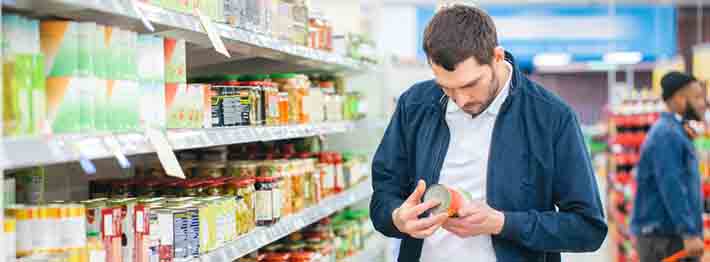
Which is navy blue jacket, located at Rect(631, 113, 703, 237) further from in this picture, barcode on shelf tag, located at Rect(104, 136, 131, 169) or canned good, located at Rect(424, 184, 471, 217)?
barcode on shelf tag, located at Rect(104, 136, 131, 169)

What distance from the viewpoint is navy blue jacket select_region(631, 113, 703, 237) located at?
5.55 metres

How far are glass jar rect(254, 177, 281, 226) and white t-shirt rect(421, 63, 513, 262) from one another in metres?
0.93

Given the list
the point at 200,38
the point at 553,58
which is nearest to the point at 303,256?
the point at 200,38

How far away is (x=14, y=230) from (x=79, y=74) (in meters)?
0.37

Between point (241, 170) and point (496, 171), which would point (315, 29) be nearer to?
point (241, 170)

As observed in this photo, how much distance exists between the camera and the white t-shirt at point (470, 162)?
2.73 meters

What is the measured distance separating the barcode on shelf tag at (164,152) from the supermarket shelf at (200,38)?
0.29m

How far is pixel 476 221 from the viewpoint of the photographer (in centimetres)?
252

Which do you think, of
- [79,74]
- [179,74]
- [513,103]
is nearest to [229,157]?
[179,74]

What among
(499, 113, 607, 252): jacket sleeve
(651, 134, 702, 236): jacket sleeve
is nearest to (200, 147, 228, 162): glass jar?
(499, 113, 607, 252): jacket sleeve

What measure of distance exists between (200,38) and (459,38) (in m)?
0.94

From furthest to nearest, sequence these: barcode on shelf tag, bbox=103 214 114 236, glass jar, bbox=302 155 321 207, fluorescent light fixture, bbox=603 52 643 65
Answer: fluorescent light fixture, bbox=603 52 643 65 < glass jar, bbox=302 155 321 207 < barcode on shelf tag, bbox=103 214 114 236

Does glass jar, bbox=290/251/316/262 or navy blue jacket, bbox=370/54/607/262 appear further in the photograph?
glass jar, bbox=290/251/316/262

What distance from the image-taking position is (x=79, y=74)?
2.07 metres
